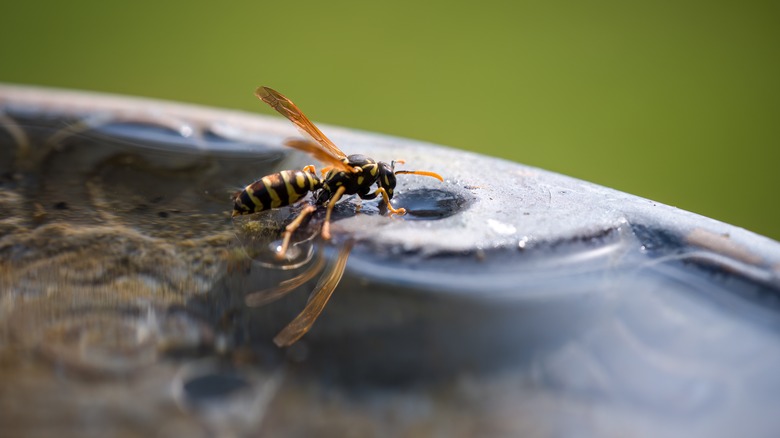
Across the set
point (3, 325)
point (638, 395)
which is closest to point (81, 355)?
point (3, 325)

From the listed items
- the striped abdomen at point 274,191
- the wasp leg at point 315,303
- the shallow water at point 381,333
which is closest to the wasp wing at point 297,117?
the striped abdomen at point 274,191

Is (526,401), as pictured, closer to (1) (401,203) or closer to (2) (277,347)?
(2) (277,347)

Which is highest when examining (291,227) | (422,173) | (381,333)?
(422,173)

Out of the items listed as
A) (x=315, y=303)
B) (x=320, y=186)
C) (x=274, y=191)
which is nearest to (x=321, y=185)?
(x=320, y=186)

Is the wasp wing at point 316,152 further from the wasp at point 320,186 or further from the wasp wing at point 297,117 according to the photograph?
the wasp wing at point 297,117

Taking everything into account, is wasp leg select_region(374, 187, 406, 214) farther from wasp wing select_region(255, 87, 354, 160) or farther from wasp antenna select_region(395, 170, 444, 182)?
wasp wing select_region(255, 87, 354, 160)

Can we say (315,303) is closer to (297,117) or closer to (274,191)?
(274,191)
